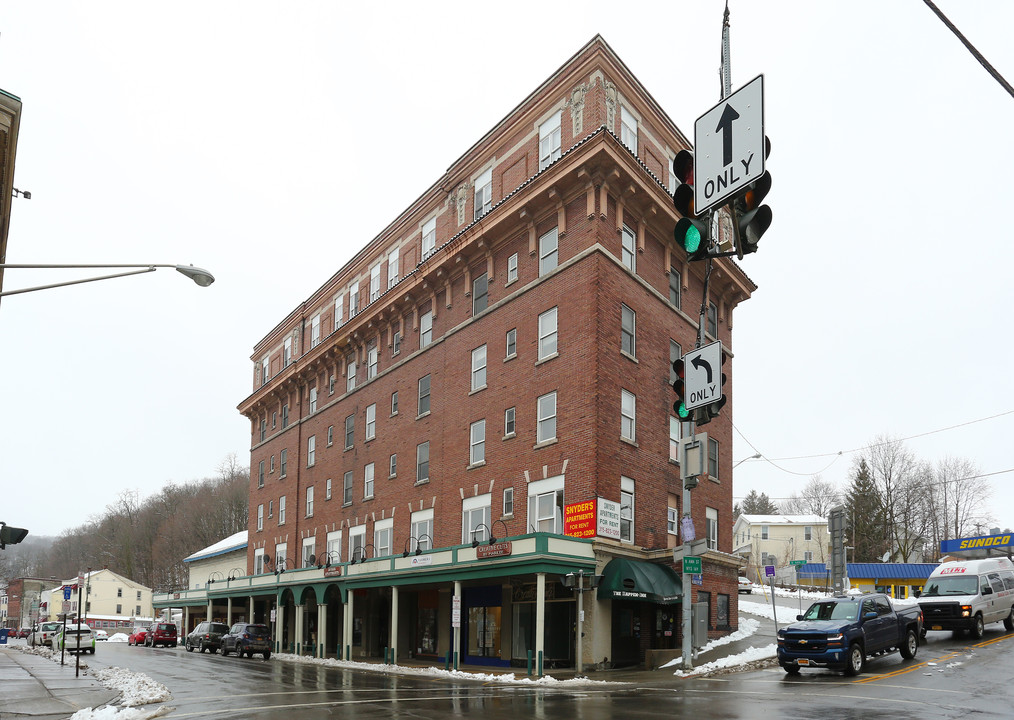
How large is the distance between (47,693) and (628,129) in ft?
84.3

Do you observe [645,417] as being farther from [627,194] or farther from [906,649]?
[906,649]

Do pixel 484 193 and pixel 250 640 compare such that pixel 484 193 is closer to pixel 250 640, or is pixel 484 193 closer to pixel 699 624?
pixel 699 624

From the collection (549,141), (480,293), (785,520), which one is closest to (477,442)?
(480,293)

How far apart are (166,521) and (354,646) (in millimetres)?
84852

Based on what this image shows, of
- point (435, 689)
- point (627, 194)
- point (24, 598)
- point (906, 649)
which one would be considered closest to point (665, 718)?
point (435, 689)

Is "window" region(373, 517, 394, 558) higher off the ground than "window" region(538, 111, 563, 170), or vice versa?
"window" region(538, 111, 563, 170)

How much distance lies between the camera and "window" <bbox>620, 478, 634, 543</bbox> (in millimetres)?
28734

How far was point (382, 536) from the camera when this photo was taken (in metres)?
40.1

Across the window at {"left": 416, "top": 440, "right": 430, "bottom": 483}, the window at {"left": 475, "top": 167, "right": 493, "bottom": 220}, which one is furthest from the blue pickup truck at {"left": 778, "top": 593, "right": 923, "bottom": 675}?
the window at {"left": 475, "top": 167, "right": 493, "bottom": 220}

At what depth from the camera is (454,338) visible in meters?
36.1

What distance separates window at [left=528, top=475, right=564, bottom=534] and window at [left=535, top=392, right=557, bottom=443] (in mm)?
1551

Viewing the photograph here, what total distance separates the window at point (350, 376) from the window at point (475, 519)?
1462cm

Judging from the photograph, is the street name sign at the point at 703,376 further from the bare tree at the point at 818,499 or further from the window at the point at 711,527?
the bare tree at the point at 818,499

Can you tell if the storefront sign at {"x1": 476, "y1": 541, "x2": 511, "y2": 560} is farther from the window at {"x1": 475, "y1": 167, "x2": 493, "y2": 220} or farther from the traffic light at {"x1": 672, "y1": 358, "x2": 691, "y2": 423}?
the traffic light at {"x1": 672, "y1": 358, "x2": 691, "y2": 423}
